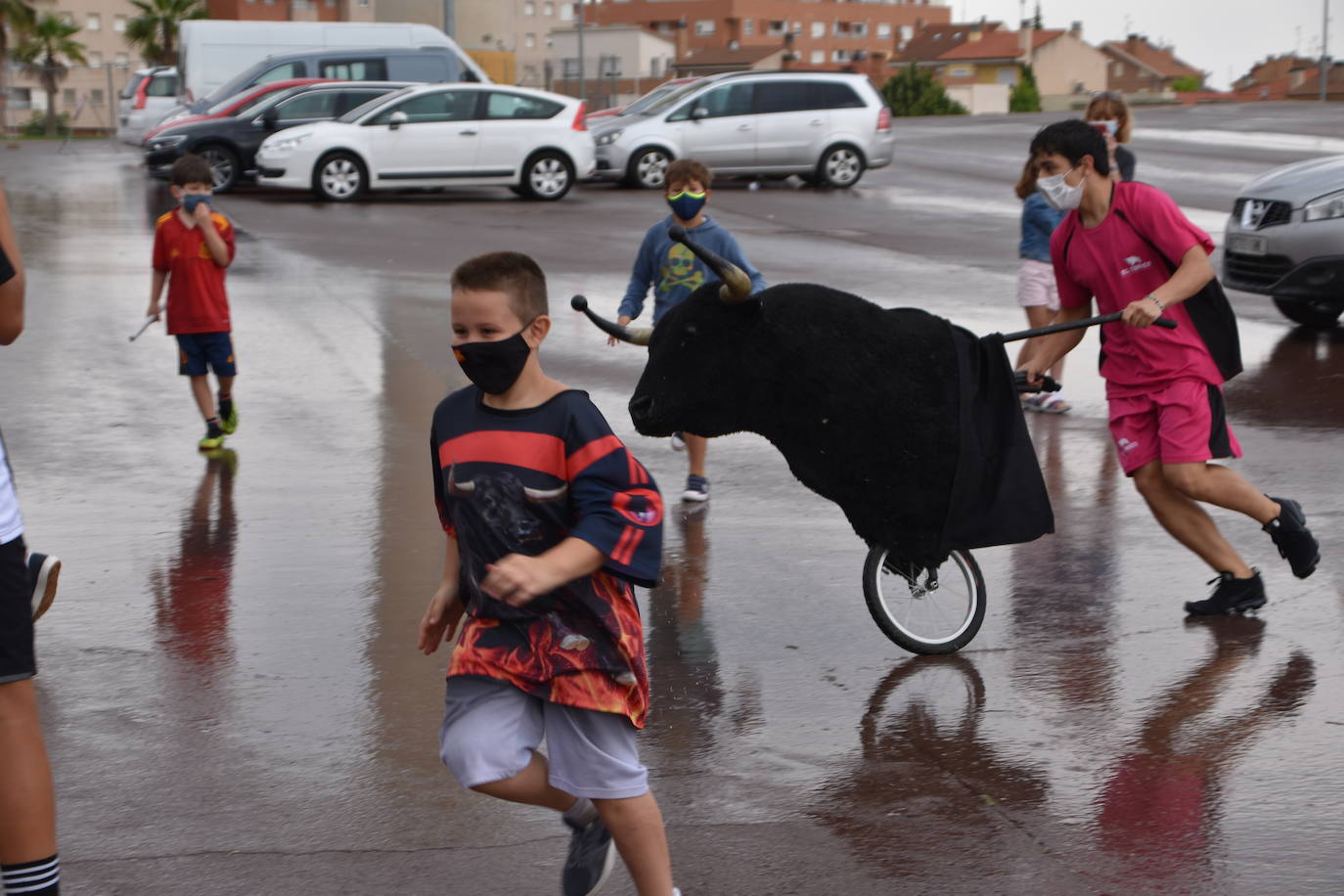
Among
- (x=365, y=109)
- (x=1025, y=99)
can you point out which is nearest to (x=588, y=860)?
(x=365, y=109)

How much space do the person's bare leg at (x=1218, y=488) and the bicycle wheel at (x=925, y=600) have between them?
0.85 m

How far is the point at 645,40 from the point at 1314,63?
40752 millimetres

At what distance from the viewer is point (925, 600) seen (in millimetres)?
5812

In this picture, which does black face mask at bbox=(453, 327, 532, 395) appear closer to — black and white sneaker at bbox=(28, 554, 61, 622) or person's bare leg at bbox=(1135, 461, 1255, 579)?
black and white sneaker at bbox=(28, 554, 61, 622)

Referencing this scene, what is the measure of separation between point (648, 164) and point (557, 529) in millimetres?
21087

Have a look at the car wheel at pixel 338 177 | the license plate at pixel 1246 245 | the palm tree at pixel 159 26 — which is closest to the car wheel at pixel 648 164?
the car wheel at pixel 338 177

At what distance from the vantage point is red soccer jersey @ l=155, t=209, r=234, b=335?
9.19 m

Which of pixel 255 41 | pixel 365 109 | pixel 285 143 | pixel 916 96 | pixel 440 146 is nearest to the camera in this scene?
pixel 285 143

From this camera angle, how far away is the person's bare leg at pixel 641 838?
349 cm

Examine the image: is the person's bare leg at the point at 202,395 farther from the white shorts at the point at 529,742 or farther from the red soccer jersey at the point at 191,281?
the white shorts at the point at 529,742

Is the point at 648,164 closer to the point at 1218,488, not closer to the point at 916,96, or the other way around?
the point at 1218,488

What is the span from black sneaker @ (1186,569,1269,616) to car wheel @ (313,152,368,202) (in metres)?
17.6

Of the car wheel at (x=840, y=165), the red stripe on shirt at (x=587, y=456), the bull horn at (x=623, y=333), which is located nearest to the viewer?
the red stripe on shirt at (x=587, y=456)

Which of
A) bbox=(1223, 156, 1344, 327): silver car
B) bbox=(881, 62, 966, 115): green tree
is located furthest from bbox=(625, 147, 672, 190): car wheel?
bbox=(881, 62, 966, 115): green tree
